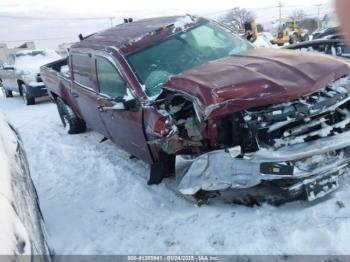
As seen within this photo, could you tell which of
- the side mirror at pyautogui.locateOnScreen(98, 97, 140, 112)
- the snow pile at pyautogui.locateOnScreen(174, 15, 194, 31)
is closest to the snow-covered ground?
the side mirror at pyautogui.locateOnScreen(98, 97, 140, 112)

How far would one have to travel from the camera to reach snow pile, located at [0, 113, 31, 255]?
1745 mm

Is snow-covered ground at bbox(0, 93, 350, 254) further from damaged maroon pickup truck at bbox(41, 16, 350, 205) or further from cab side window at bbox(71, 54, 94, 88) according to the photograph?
cab side window at bbox(71, 54, 94, 88)

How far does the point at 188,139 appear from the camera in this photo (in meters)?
3.86

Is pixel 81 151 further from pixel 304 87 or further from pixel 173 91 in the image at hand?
pixel 304 87

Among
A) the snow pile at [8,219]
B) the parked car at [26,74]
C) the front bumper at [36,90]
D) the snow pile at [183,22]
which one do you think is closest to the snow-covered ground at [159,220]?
the snow pile at [8,219]

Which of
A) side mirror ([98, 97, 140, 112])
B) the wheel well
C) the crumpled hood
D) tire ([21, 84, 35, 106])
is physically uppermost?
the crumpled hood

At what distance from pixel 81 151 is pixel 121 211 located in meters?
2.47

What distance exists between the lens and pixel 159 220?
3846mm

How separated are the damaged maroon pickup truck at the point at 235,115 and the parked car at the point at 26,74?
25.4 feet

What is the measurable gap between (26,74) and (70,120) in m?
5.59

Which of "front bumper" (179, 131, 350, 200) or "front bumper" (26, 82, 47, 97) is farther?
"front bumper" (26, 82, 47, 97)

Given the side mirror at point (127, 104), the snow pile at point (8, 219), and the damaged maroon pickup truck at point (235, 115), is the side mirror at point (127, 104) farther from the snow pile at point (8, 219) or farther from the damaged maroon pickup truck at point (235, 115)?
the snow pile at point (8, 219)

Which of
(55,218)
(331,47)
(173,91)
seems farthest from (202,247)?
(331,47)

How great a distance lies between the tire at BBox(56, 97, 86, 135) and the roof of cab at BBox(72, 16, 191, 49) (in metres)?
1.58
